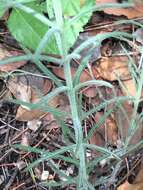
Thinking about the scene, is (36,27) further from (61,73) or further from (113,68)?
(113,68)

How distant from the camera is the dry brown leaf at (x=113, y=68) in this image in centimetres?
136

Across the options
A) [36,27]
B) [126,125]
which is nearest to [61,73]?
[36,27]

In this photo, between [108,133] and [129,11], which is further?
[129,11]

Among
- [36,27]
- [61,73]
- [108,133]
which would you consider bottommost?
[108,133]

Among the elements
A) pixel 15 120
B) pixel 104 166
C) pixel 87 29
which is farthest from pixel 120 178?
pixel 87 29

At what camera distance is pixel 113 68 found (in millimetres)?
1383

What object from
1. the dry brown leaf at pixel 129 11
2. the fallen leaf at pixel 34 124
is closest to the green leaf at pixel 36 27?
the dry brown leaf at pixel 129 11

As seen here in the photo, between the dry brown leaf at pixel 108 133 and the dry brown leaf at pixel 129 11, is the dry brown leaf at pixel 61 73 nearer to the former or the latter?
the dry brown leaf at pixel 108 133

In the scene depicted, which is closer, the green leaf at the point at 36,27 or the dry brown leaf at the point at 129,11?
the green leaf at the point at 36,27

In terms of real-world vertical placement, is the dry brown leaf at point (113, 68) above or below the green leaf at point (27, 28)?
below

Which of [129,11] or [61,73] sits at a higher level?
[129,11]

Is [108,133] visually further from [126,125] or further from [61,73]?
[61,73]

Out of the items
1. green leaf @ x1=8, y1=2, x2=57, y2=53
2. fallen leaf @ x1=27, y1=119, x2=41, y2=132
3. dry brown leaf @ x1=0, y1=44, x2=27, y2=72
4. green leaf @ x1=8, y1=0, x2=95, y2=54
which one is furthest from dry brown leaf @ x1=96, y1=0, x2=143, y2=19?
fallen leaf @ x1=27, y1=119, x2=41, y2=132

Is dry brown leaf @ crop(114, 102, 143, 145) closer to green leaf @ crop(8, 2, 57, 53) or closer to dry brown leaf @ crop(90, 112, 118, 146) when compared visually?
dry brown leaf @ crop(90, 112, 118, 146)
